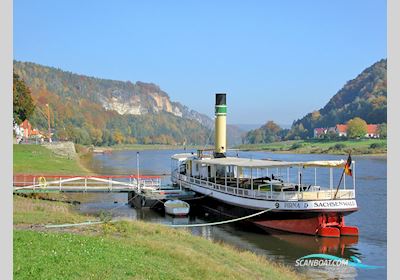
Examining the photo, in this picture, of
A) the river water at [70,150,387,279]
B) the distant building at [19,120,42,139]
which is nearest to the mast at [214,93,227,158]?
the river water at [70,150,387,279]

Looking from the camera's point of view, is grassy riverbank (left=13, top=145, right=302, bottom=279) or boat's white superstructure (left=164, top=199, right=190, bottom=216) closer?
grassy riverbank (left=13, top=145, right=302, bottom=279)

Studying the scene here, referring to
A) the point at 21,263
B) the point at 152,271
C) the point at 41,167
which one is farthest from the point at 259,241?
the point at 41,167

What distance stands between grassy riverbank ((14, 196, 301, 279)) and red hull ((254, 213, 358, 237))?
9.45 meters

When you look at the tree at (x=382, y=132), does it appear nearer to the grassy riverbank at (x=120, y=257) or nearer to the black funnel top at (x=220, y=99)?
the black funnel top at (x=220, y=99)

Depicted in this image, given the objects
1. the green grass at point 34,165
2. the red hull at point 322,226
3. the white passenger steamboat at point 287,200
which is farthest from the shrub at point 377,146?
the red hull at point 322,226

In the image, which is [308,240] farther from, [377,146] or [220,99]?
[377,146]

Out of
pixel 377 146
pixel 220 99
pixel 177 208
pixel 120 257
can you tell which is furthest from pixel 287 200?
pixel 377 146

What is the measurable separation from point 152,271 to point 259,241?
17.3 m

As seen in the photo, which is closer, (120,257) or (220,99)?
(120,257)

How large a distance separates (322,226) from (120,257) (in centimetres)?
1907

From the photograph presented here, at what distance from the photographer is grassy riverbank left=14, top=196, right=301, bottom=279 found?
1523 centimetres

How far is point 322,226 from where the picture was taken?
109 ft

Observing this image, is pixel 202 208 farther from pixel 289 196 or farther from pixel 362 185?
pixel 362 185

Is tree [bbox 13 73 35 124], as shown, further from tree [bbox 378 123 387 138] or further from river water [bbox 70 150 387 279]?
tree [bbox 378 123 387 138]
